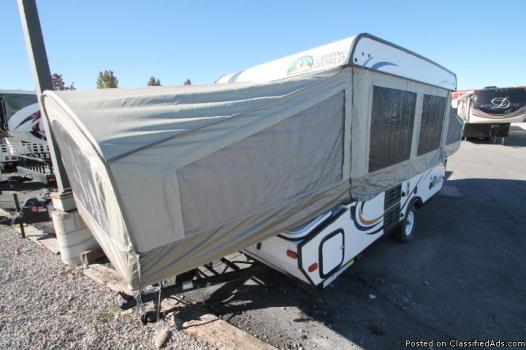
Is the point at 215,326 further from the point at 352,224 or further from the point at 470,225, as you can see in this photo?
the point at 470,225

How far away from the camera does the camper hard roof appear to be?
9.01 feet

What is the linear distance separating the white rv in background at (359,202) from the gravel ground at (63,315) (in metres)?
1.23

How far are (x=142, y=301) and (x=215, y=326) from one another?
77cm

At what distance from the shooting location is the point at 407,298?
3188 millimetres

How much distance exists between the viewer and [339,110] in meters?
2.78

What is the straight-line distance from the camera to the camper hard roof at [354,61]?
2746 mm

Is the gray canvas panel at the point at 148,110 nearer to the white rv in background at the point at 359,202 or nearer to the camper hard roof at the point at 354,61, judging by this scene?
the camper hard roof at the point at 354,61

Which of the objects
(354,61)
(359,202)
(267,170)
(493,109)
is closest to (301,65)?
(354,61)

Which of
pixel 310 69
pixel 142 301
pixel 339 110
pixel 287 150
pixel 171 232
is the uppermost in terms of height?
pixel 310 69

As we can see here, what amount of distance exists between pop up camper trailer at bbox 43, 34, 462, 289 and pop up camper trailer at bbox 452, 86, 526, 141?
16.1 meters

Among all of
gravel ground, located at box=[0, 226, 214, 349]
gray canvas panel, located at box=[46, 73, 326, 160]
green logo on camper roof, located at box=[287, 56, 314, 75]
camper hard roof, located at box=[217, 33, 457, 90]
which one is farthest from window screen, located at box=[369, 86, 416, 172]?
gravel ground, located at box=[0, 226, 214, 349]

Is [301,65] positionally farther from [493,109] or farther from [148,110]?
[493,109]

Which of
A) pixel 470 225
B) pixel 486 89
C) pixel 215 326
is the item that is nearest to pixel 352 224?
pixel 215 326

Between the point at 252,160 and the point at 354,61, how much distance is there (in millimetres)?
1548
